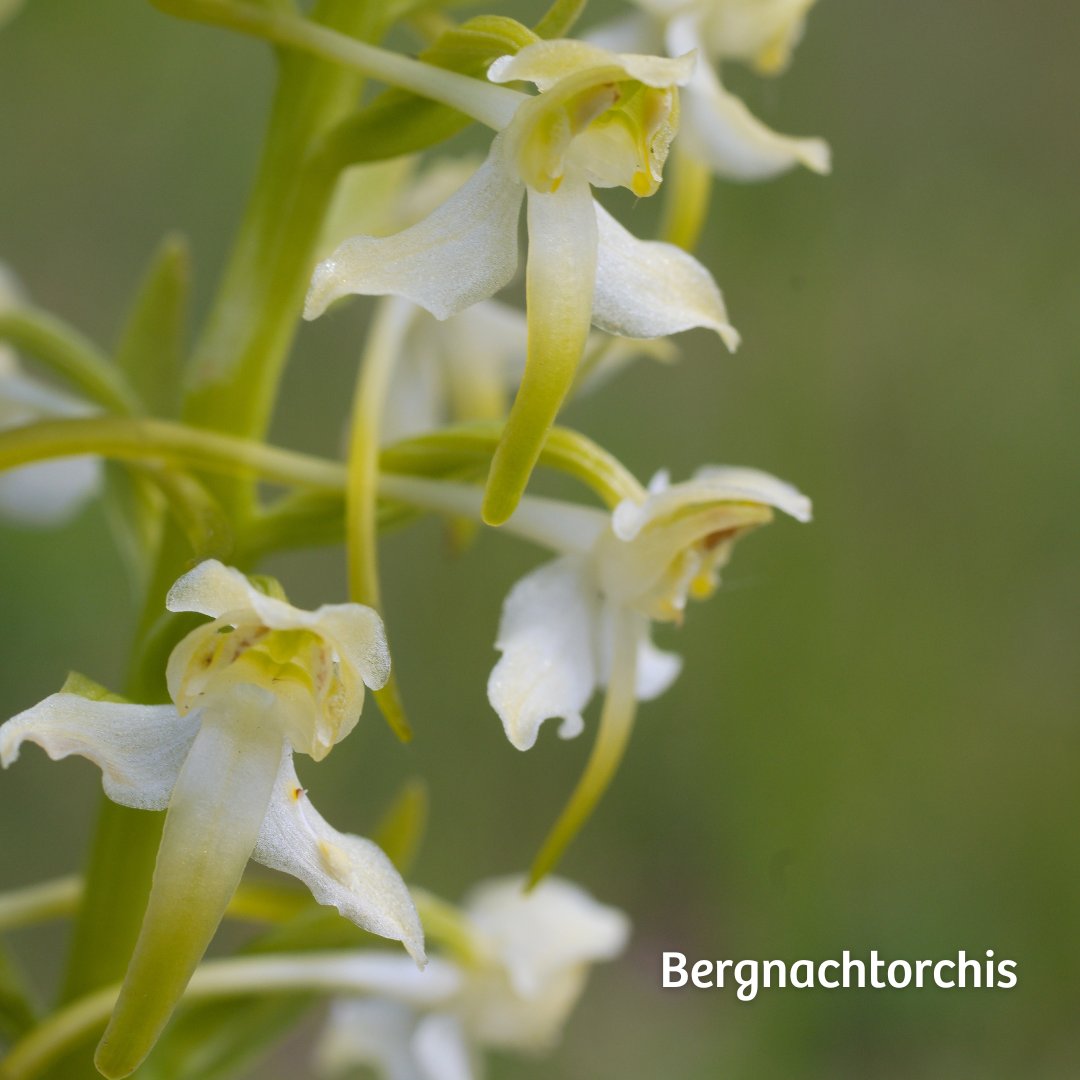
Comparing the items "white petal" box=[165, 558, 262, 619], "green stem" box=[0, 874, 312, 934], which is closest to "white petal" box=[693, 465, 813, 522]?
"white petal" box=[165, 558, 262, 619]

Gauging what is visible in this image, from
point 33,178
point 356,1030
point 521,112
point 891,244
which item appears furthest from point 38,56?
point 521,112

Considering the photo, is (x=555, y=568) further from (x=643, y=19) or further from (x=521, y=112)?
(x=643, y=19)

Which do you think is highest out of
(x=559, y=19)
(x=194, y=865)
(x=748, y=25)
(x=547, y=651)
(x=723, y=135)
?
(x=748, y=25)

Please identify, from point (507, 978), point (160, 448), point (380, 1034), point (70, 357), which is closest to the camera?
point (160, 448)

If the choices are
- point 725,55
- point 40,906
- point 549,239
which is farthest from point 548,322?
point 40,906

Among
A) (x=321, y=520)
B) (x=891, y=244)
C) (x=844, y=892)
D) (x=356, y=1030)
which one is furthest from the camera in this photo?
(x=891, y=244)

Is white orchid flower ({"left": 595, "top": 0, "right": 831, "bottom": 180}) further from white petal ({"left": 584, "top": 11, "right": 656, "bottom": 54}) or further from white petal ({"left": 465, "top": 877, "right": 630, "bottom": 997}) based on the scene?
white petal ({"left": 465, "top": 877, "right": 630, "bottom": 997})

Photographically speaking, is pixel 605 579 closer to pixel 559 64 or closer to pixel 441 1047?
pixel 559 64
